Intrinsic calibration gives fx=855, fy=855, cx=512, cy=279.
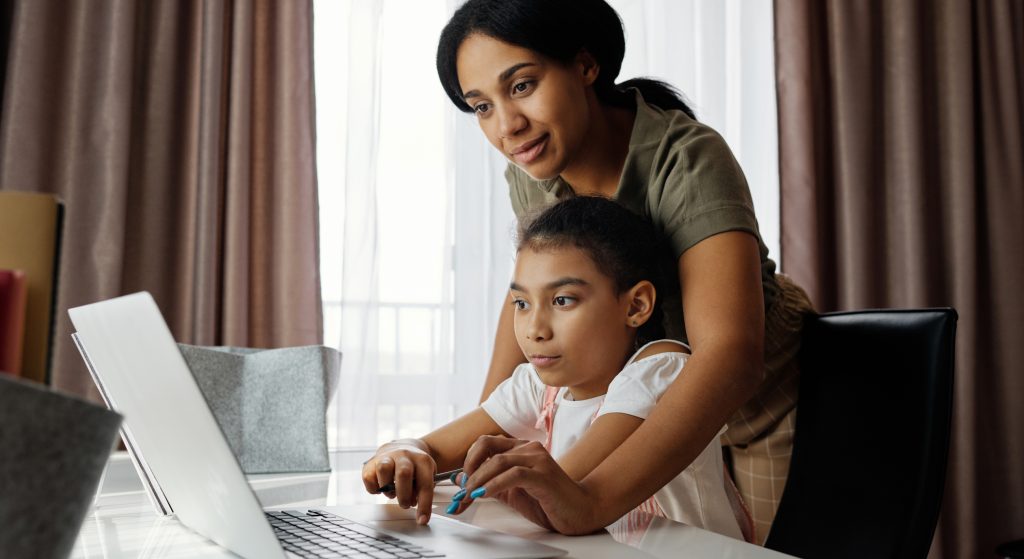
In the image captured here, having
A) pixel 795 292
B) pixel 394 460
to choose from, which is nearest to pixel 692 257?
pixel 795 292

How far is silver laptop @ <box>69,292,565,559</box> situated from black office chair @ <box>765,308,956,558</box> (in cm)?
47

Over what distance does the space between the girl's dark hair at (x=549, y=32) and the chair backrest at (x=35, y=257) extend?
2.52 ft

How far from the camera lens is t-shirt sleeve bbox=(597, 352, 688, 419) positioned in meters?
0.90

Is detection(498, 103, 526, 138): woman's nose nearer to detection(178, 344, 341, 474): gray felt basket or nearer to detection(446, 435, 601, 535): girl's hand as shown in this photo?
detection(178, 344, 341, 474): gray felt basket

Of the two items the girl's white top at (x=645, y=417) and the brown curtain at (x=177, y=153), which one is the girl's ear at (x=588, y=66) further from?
the brown curtain at (x=177, y=153)

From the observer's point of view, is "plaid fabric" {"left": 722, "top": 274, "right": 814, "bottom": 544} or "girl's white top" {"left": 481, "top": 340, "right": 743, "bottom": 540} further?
"plaid fabric" {"left": 722, "top": 274, "right": 814, "bottom": 544}

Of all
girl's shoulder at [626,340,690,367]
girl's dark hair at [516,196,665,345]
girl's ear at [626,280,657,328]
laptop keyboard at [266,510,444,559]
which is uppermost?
girl's dark hair at [516,196,665,345]

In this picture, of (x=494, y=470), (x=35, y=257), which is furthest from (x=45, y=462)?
(x=494, y=470)

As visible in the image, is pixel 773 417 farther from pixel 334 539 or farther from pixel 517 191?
pixel 334 539

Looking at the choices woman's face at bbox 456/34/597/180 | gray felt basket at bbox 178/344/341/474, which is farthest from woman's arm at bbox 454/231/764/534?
gray felt basket at bbox 178/344/341/474

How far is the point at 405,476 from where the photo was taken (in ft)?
2.41

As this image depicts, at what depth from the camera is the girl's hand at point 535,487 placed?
627mm

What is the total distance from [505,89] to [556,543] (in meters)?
0.66

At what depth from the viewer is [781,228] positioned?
110 inches
